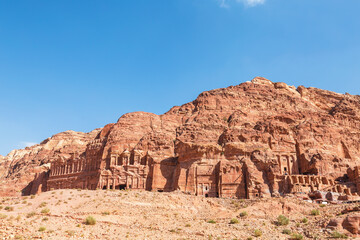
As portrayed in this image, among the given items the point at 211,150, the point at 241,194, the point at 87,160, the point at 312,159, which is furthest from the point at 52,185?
the point at 312,159

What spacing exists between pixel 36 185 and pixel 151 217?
5964cm

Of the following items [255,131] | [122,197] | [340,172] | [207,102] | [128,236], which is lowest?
[128,236]

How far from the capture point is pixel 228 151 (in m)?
69.1

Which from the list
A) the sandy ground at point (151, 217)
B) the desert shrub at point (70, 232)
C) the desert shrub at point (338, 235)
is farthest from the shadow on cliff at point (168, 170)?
the desert shrub at point (338, 235)

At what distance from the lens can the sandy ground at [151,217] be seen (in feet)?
113

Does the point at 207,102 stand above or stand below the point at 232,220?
above

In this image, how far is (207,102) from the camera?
311ft

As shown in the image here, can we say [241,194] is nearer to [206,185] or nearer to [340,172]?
[206,185]

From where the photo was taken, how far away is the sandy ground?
34.4m

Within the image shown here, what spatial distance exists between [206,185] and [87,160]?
33.5 metres

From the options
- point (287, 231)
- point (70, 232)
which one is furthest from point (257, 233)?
point (70, 232)

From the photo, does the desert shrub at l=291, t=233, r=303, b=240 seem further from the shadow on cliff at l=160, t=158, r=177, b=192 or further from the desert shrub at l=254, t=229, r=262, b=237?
the shadow on cliff at l=160, t=158, r=177, b=192

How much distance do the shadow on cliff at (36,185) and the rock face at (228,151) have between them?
34 cm

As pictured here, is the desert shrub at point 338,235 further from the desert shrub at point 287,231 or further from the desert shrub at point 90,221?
the desert shrub at point 90,221
